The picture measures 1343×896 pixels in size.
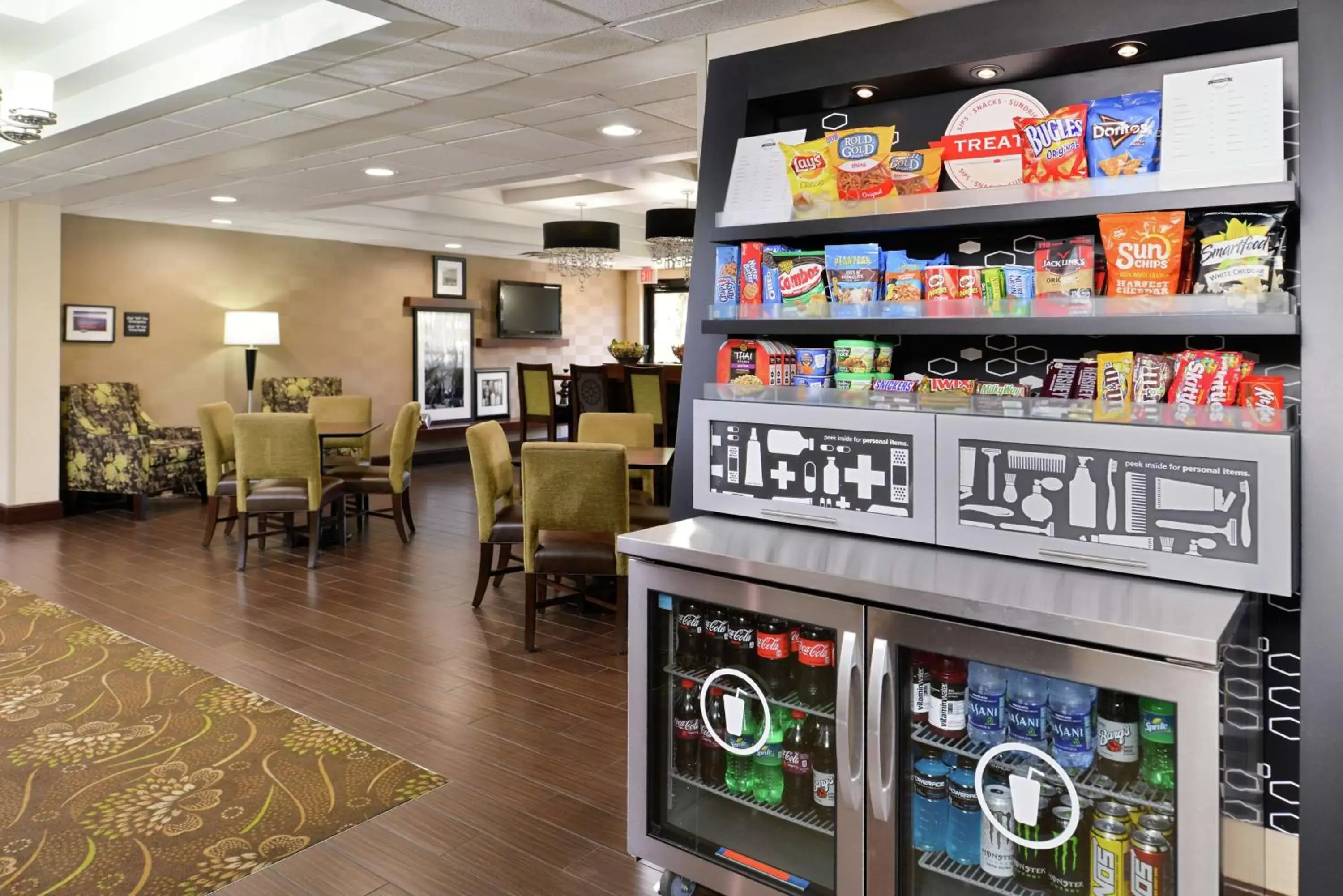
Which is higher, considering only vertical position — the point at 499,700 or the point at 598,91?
the point at 598,91

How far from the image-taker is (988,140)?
2.20 metres

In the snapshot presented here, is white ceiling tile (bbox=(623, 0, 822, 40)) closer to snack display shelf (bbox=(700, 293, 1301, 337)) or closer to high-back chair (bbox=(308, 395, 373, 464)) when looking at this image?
snack display shelf (bbox=(700, 293, 1301, 337))

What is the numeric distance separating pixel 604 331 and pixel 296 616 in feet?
30.3

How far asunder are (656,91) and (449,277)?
8002 millimetres

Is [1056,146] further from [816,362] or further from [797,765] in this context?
[797,765]

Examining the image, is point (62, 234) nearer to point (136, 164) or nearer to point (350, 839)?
point (136, 164)

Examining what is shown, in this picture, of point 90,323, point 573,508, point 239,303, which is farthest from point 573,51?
point 239,303

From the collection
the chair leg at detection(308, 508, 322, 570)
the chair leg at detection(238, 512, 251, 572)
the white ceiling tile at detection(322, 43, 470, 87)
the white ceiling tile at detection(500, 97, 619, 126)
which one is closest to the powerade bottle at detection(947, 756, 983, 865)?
the white ceiling tile at detection(322, 43, 470, 87)

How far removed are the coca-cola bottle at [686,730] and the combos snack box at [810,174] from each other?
1.28m

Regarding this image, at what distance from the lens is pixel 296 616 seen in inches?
192

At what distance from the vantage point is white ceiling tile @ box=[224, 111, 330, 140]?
4.48 m

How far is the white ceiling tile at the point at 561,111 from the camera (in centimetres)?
421

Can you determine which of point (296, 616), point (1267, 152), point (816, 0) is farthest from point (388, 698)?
point (1267, 152)

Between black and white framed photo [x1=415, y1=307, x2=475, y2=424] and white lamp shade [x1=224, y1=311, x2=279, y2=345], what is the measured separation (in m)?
2.20
